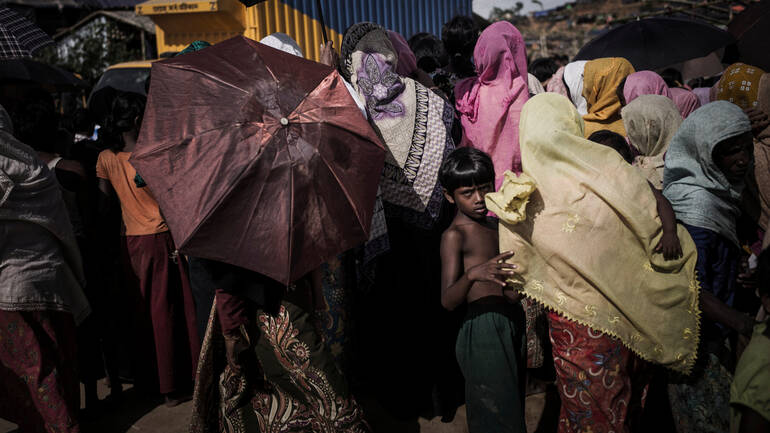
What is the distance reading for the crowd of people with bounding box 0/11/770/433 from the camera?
2199mm

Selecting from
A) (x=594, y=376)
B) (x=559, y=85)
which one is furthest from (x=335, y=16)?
(x=594, y=376)

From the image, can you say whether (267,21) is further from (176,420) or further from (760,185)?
(760,185)

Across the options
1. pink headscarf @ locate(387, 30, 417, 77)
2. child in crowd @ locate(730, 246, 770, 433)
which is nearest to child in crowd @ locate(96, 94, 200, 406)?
pink headscarf @ locate(387, 30, 417, 77)

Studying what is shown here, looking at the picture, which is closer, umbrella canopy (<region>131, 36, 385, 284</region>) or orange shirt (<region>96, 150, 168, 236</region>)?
umbrella canopy (<region>131, 36, 385, 284</region>)

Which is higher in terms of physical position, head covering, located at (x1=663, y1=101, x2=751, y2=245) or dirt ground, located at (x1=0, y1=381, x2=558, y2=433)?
head covering, located at (x1=663, y1=101, x2=751, y2=245)

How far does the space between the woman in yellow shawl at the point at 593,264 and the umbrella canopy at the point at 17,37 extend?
3299mm

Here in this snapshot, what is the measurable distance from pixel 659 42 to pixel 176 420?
5.90 meters

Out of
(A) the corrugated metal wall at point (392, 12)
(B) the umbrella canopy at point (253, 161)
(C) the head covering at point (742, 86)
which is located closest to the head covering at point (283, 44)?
(B) the umbrella canopy at point (253, 161)

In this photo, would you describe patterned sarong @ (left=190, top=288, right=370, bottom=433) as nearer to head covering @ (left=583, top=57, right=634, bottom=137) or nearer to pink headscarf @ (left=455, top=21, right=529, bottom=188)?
pink headscarf @ (left=455, top=21, right=529, bottom=188)

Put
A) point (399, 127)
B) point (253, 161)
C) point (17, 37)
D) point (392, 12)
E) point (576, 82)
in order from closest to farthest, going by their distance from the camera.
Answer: point (253, 161) → point (399, 127) → point (17, 37) → point (576, 82) → point (392, 12)

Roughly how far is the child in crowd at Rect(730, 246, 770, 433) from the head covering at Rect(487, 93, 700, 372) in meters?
0.36

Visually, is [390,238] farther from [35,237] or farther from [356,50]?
[35,237]

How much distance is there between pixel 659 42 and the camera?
558 centimetres

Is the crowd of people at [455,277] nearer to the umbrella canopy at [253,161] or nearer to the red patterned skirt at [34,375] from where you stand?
the red patterned skirt at [34,375]
